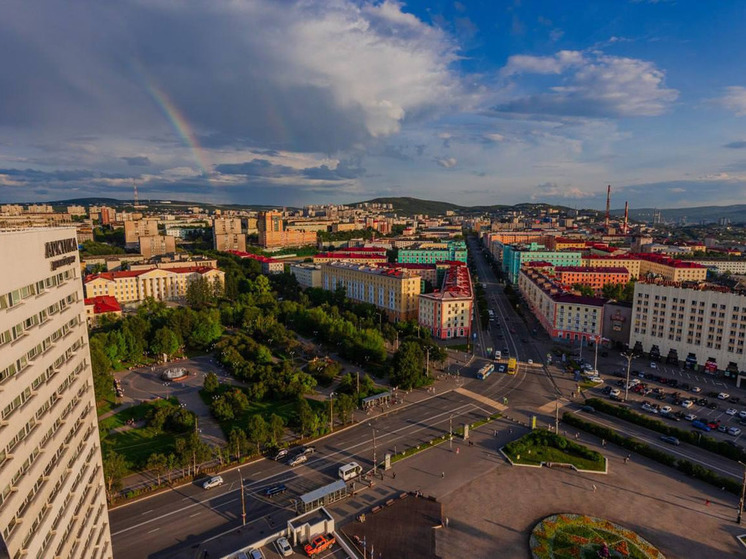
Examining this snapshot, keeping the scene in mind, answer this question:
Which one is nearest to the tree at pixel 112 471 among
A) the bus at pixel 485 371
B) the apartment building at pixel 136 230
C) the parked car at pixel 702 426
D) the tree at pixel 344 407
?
the tree at pixel 344 407

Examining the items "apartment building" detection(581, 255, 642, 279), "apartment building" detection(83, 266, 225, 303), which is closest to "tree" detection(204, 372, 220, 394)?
"apartment building" detection(83, 266, 225, 303)

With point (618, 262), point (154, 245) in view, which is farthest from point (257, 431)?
point (154, 245)

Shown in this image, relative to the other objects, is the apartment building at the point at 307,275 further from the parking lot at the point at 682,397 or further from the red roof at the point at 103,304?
the parking lot at the point at 682,397

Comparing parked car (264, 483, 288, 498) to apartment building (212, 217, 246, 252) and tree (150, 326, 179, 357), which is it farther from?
apartment building (212, 217, 246, 252)

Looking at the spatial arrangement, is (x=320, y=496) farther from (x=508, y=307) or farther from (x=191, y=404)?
(x=508, y=307)

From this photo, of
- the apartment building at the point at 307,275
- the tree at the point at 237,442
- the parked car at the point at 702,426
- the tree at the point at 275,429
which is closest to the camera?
the tree at the point at 237,442

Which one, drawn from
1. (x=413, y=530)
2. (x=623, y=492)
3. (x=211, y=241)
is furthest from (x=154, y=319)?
(x=211, y=241)

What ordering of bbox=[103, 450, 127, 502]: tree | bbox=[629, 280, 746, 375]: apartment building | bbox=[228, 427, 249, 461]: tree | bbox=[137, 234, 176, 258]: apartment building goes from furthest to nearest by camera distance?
bbox=[137, 234, 176, 258]: apartment building
bbox=[629, 280, 746, 375]: apartment building
bbox=[228, 427, 249, 461]: tree
bbox=[103, 450, 127, 502]: tree
